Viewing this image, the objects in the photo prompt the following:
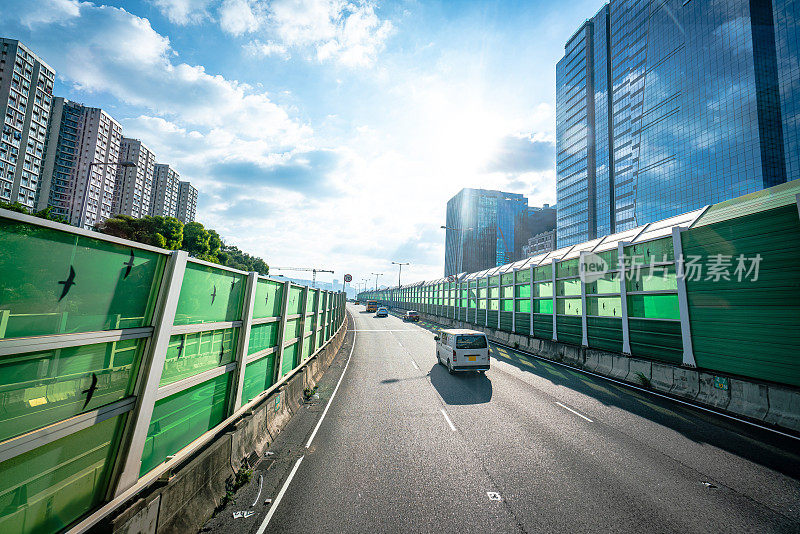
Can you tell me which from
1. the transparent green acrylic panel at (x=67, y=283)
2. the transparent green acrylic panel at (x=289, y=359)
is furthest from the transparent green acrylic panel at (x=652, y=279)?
the transparent green acrylic panel at (x=67, y=283)

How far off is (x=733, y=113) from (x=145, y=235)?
5117 inches

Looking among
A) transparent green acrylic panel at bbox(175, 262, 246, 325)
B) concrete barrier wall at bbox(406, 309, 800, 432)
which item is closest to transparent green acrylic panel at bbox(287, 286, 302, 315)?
transparent green acrylic panel at bbox(175, 262, 246, 325)

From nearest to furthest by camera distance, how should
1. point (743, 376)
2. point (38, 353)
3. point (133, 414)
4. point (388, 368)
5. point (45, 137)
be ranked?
point (38, 353)
point (133, 414)
point (743, 376)
point (388, 368)
point (45, 137)

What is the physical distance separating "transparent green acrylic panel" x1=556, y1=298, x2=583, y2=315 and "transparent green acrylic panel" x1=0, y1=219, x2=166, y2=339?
17.8 meters

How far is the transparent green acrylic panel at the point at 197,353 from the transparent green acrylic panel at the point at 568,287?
16.5 metres

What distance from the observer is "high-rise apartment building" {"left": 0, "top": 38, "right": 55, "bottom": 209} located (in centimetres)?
7381

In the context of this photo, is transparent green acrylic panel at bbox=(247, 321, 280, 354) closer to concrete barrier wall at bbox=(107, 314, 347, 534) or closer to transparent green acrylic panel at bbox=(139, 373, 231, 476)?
transparent green acrylic panel at bbox=(139, 373, 231, 476)

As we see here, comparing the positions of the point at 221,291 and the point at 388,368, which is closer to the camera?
the point at 221,291

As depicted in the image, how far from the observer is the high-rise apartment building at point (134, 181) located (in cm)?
12156

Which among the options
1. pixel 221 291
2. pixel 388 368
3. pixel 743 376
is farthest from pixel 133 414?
pixel 743 376

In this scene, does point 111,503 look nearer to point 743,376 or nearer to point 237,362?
point 237,362

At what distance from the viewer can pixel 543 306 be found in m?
19.4

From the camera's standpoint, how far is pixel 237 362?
611 cm

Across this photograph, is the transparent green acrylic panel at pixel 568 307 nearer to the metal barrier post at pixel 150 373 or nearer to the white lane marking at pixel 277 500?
the white lane marking at pixel 277 500
